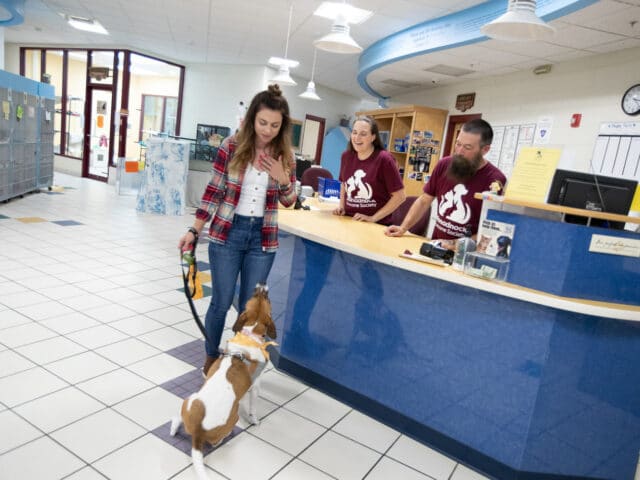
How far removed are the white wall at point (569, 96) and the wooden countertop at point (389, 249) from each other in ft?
8.89

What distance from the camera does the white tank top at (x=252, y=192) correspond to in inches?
85.6

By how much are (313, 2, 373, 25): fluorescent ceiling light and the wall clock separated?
2.98 metres

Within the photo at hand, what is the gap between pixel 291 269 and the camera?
108 inches

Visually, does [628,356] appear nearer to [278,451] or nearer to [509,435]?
[509,435]

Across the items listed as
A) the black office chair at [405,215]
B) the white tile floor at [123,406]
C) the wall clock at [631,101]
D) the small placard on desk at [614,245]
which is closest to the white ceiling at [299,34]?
the wall clock at [631,101]

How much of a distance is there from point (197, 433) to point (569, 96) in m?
5.34

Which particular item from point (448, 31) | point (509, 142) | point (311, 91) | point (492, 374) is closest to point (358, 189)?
point (492, 374)

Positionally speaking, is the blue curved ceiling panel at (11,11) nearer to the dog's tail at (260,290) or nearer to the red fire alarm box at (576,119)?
the dog's tail at (260,290)

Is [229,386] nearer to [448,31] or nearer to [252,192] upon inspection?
[252,192]

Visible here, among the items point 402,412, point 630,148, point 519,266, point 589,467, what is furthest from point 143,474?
point 630,148

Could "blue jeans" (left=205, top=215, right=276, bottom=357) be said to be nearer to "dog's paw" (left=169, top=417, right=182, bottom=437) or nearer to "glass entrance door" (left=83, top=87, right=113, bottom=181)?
"dog's paw" (left=169, top=417, right=182, bottom=437)

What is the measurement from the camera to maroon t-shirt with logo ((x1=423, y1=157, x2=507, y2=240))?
2527 millimetres

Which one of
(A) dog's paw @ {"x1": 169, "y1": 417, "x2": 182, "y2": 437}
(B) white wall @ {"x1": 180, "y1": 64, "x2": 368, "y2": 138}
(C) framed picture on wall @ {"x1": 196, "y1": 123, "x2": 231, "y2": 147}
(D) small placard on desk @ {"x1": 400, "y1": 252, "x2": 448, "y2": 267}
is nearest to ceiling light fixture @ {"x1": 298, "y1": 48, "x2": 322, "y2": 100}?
Result: (B) white wall @ {"x1": 180, "y1": 64, "x2": 368, "y2": 138}

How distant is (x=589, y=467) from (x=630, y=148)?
3.47 meters
